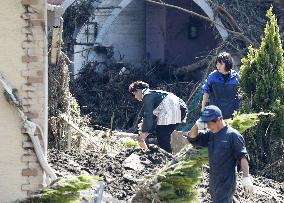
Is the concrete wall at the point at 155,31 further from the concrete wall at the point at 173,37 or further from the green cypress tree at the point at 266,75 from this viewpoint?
the green cypress tree at the point at 266,75

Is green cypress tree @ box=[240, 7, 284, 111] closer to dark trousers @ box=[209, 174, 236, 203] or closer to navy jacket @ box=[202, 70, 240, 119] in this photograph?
navy jacket @ box=[202, 70, 240, 119]

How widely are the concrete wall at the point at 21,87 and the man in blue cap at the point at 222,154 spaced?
1.69 m

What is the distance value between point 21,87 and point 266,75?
15.4 feet

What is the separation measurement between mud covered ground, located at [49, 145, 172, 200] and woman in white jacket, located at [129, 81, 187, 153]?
1.03ft

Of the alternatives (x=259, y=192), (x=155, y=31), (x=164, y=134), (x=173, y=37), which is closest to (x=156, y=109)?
(x=164, y=134)

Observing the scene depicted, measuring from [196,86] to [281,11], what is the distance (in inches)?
90.0

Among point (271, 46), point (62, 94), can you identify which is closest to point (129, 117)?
point (62, 94)

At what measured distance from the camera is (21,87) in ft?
29.1

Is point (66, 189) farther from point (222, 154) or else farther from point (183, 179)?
point (222, 154)

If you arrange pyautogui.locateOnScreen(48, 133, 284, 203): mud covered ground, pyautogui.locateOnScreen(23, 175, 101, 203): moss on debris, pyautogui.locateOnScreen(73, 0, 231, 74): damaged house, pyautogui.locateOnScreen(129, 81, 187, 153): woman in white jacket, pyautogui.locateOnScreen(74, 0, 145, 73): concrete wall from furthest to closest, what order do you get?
pyautogui.locateOnScreen(73, 0, 231, 74): damaged house < pyautogui.locateOnScreen(74, 0, 145, 73): concrete wall < pyautogui.locateOnScreen(129, 81, 187, 153): woman in white jacket < pyautogui.locateOnScreen(48, 133, 284, 203): mud covered ground < pyautogui.locateOnScreen(23, 175, 101, 203): moss on debris

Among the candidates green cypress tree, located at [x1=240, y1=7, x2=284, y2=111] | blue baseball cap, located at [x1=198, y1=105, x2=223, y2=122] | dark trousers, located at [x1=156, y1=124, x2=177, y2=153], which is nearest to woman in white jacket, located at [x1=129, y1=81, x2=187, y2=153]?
dark trousers, located at [x1=156, y1=124, x2=177, y2=153]

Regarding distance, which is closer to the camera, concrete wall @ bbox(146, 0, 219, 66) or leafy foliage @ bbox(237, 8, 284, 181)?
leafy foliage @ bbox(237, 8, 284, 181)

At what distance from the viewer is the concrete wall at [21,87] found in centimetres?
882

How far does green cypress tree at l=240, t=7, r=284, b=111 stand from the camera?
1248cm
